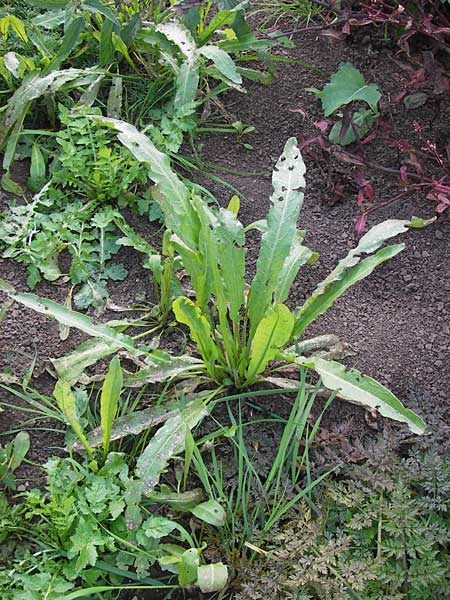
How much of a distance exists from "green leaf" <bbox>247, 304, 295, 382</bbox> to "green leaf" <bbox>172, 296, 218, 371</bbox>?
12cm

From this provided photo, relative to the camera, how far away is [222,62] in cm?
287

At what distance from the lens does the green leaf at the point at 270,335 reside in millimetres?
2035

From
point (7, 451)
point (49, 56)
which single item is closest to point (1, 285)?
point (7, 451)

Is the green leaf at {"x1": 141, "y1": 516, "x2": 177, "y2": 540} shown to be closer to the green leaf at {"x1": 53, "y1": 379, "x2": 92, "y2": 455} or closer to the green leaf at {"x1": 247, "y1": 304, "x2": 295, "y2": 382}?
the green leaf at {"x1": 53, "y1": 379, "x2": 92, "y2": 455}

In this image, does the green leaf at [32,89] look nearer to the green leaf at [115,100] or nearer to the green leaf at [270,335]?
the green leaf at [115,100]

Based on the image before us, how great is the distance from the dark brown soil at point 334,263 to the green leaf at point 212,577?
610mm

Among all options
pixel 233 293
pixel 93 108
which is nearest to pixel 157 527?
pixel 233 293

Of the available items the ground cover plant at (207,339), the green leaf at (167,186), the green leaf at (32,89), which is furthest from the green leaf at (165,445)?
the green leaf at (32,89)

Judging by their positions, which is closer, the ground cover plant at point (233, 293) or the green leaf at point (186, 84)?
the ground cover plant at point (233, 293)

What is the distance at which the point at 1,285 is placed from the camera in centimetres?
228

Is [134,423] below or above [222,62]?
below

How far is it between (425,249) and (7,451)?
59.8 inches

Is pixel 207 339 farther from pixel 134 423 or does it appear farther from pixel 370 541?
pixel 370 541

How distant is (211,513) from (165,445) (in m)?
0.22
